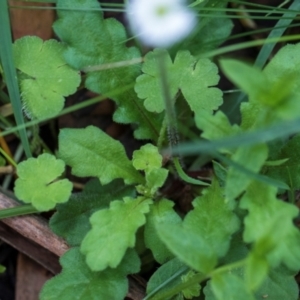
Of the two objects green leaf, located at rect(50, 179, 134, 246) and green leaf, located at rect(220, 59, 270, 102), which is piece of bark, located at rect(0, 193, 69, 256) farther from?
green leaf, located at rect(220, 59, 270, 102)

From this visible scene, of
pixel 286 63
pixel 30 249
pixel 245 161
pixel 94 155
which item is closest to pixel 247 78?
pixel 245 161

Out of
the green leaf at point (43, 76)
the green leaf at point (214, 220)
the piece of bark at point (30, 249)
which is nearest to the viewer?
the green leaf at point (214, 220)

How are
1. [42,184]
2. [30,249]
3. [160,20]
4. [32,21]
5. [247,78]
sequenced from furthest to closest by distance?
[32,21], [30,249], [42,184], [160,20], [247,78]

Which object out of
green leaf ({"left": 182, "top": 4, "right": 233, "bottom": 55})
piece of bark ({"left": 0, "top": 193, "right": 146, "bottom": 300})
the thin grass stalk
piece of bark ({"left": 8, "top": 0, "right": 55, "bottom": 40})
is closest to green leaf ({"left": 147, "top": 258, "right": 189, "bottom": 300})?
piece of bark ({"left": 0, "top": 193, "right": 146, "bottom": 300})

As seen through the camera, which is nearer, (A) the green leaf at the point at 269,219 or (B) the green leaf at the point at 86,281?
(A) the green leaf at the point at 269,219

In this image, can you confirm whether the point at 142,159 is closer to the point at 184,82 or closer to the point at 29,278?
the point at 184,82

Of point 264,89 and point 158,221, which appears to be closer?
point 264,89

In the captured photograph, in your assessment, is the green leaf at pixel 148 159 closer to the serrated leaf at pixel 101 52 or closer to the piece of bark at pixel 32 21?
the serrated leaf at pixel 101 52

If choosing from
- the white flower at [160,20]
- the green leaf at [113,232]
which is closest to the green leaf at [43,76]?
the white flower at [160,20]
